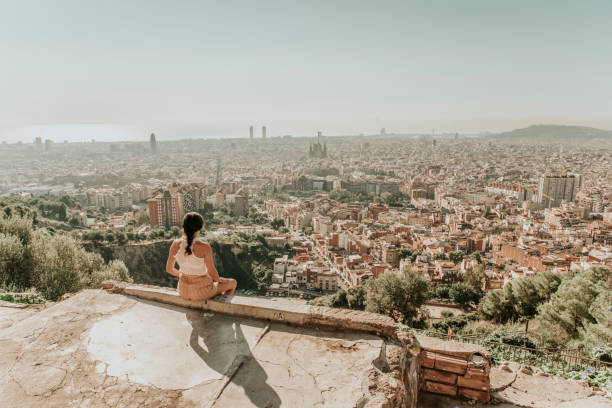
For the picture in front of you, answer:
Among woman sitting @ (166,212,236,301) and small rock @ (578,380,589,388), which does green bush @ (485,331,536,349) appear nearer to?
small rock @ (578,380,589,388)

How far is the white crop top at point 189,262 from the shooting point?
7.96 ft

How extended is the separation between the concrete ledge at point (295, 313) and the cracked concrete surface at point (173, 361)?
52 mm

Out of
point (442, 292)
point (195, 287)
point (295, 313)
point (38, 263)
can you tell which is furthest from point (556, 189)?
point (195, 287)

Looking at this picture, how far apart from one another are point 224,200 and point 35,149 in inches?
3663

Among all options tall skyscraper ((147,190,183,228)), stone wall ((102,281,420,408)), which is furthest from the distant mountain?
stone wall ((102,281,420,408))

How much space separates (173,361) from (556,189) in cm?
5385

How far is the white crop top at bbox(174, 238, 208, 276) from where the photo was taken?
2.43 m

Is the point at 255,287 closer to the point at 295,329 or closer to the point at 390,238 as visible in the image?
the point at 390,238

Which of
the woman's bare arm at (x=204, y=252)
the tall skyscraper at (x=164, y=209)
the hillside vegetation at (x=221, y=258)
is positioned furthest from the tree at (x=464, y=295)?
the tall skyscraper at (x=164, y=209)

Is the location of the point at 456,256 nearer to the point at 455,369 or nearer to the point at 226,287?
the point at 455,369

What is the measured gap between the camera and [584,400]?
122 inches

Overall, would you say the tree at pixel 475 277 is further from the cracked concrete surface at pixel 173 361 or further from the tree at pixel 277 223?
the tree at pixel 277 223

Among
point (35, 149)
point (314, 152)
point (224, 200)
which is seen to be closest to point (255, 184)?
point (224, 200)

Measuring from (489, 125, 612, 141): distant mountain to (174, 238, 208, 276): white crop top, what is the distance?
151385mm
